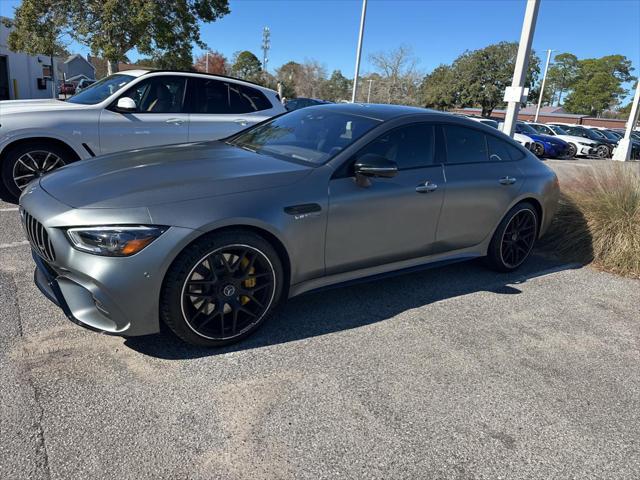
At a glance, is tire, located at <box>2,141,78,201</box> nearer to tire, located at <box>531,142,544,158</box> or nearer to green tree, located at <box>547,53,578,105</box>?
tire, located at <box>531,142,544,158</box>

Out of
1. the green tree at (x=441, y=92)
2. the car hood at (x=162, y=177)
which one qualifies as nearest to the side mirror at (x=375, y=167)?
the car hood at (x=162, y=177)

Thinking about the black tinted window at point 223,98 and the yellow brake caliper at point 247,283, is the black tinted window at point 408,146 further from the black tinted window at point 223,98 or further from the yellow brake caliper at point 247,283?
the black tinted window at point 223,98

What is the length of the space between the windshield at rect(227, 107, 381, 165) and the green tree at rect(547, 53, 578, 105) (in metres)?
116

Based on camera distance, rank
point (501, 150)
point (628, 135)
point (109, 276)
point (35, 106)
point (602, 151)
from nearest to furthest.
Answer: point (109, 276) → point (501, 150) → point (35, 106) → point (628, 135) → point (602, 151)

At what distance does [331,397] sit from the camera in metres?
2.64

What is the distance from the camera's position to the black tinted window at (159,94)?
6.07 m

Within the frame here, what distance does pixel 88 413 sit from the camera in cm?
234

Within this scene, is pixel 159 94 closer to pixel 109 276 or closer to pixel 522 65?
pixel 109 276

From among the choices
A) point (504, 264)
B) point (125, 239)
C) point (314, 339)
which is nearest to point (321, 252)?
point (314, 339)

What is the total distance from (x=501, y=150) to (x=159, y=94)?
4272 millimetres

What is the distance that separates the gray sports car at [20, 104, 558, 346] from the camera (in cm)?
261

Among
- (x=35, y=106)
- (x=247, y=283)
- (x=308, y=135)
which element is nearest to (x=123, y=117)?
(x=35, y=106)

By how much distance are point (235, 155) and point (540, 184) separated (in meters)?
3.14

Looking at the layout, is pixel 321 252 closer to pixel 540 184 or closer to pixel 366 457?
pixel 366 457
